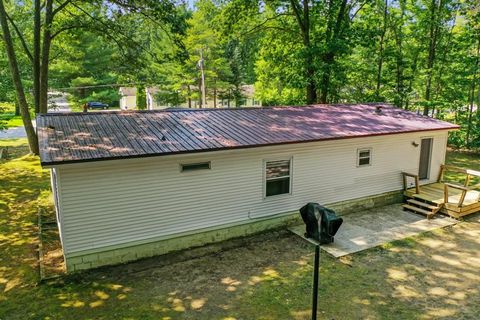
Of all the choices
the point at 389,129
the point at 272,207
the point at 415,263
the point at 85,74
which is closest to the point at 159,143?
the point at 272,207

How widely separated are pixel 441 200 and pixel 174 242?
30.0ft

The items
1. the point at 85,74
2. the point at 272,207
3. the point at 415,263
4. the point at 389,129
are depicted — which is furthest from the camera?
the point at 85,74

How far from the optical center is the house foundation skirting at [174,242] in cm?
819

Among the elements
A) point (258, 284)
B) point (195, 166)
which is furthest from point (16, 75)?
point (258, 284)

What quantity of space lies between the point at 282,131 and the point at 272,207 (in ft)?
7.94

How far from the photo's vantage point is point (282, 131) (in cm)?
1098

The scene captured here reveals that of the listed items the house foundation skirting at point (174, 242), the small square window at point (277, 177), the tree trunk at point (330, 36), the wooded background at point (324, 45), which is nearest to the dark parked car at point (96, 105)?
the wooded background at point (324, 45)

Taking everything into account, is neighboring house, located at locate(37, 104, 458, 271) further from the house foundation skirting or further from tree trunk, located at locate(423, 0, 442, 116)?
tree trunk, located at locate(423, 0, 442, 116)

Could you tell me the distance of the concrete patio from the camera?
9562 mm

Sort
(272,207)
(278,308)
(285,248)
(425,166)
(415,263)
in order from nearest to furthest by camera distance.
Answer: (278,308) → (415,263) → (285,248) → (272,207) → (425,166)

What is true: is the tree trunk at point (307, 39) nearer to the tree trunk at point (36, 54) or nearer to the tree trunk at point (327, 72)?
the tree trunk at point (327, 72)

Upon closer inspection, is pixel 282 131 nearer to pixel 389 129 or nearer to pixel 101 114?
pixel 389 129

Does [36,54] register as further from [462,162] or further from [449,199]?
[462,162]

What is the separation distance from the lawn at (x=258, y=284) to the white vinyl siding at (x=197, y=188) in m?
0.86
